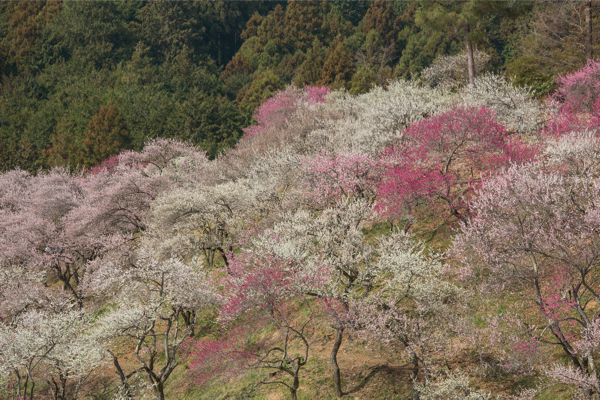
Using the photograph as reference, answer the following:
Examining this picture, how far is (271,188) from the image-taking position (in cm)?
2880

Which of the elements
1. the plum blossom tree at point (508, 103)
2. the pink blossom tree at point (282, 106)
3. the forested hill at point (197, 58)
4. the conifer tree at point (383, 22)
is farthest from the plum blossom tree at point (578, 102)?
the conifer tree at point (383, 22)

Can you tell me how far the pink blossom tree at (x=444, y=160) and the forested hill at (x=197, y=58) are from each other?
49.4 feet

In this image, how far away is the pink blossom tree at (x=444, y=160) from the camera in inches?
848

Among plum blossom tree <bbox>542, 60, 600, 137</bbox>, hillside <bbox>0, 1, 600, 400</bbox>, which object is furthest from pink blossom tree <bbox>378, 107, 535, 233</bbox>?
plum blossom tree <bbox>542, 60, 600, 137</bbox>

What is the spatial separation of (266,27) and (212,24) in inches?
629

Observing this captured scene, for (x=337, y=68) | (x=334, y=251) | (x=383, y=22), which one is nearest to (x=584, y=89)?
(x=334, y=251)

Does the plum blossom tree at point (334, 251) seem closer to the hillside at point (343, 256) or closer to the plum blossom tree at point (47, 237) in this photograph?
the hillside at point (343, 256)

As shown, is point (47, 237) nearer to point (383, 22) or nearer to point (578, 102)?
point (578, 102)

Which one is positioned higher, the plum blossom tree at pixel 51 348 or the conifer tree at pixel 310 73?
the plum blossom tree at pixel 51 348

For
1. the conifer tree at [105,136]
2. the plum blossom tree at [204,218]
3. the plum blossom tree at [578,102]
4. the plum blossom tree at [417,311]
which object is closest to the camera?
the plum blossom tree at [417,311]

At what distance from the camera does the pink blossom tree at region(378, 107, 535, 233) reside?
Result: 848 inches

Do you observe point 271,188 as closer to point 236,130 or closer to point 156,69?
point 236,130

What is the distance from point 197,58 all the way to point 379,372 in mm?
95623

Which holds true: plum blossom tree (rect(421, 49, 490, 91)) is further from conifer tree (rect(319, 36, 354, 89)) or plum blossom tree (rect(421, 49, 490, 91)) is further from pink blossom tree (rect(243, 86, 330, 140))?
pink blossom tree (rect(243, 86, 330, 140))
